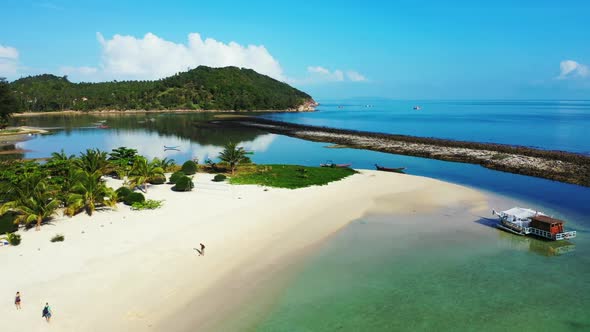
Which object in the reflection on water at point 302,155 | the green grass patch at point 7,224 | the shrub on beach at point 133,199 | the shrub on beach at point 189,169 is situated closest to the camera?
the green grass patch at point 7,224

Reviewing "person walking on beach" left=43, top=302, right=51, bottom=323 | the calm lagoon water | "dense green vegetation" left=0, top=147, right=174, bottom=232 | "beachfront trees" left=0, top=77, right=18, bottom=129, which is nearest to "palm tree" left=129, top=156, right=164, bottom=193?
"dense green vegetation" left=0, top=147, right=174, bottom=232

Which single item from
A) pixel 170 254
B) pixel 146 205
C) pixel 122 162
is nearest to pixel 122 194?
pixel 146 205

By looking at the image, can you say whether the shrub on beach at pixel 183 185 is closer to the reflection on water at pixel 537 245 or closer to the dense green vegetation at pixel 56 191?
the dense green vegetation at pixel 56 191

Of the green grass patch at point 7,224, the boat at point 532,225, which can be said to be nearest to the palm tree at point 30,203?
the green grass patch at point 7,224

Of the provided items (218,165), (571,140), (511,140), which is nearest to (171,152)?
(218,165)

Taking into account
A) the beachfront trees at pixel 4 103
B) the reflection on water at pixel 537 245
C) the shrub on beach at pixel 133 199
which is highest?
the beachfront trees at pixel 4 103

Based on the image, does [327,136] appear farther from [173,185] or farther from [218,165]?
[173,185]

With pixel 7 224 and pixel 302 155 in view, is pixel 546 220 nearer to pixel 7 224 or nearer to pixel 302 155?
pixel 7 224
